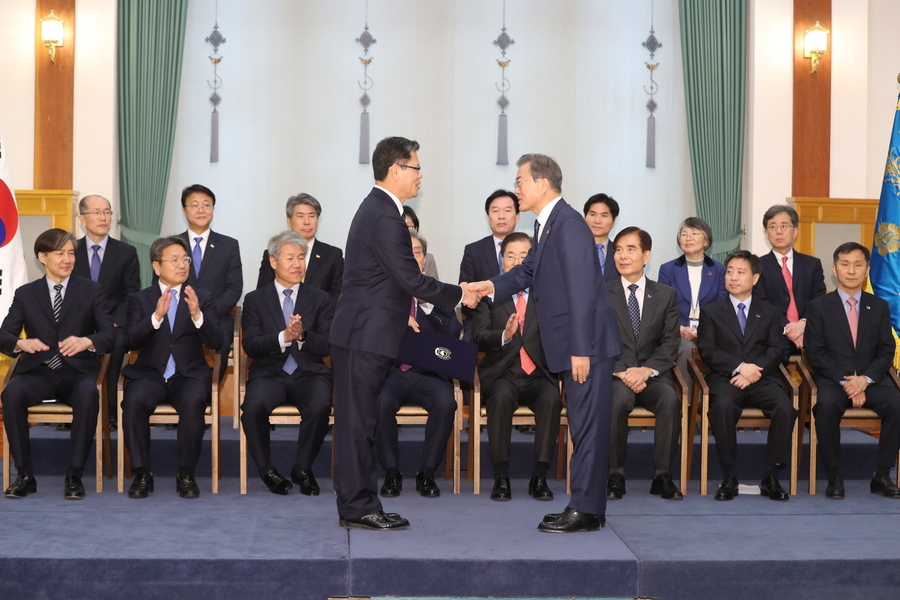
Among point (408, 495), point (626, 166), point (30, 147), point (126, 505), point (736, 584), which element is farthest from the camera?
point (626, 166)

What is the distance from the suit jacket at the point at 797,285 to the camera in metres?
5.91

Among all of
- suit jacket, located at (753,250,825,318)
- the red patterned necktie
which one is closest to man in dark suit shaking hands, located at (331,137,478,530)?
the red patterned necktie

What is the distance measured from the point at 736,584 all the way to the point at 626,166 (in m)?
4.59

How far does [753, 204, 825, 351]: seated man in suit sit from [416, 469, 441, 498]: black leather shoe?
2.27m

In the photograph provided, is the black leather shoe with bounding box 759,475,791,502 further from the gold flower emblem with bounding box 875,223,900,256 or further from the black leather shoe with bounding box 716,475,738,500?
the gold flower emblem with bounding box 875,223,900,256

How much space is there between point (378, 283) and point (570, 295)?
77cm

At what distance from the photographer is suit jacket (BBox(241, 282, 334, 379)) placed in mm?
5121

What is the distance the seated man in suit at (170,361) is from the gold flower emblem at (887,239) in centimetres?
394

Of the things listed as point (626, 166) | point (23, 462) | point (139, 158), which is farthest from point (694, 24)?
point (23, 462)

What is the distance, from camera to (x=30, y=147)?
7.24 metres

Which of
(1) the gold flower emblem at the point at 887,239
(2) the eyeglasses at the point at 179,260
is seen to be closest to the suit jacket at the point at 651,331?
(1) the gold flower emblem at the point at 887,239

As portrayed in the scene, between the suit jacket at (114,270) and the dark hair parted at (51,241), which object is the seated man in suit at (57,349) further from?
the suit jacket at (114,270)

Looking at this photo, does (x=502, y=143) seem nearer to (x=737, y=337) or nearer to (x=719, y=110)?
(x=719, y=110)

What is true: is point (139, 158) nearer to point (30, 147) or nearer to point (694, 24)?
point (30, 147)
